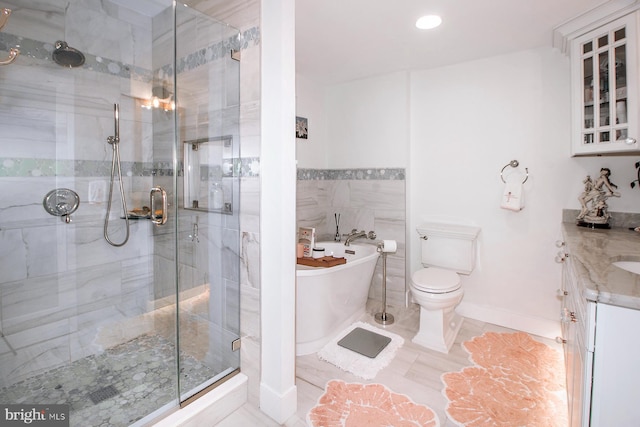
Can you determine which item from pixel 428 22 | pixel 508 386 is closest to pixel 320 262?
pixel 508 386

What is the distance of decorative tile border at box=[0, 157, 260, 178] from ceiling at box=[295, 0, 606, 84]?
1077mm

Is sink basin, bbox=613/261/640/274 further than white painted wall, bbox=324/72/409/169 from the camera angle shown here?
No

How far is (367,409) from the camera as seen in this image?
1748 mm

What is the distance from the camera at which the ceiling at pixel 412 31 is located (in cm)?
193

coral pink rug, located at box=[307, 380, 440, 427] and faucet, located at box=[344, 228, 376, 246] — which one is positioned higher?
faucet, located at box=[344, 228, 376, 246]

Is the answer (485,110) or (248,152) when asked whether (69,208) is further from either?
(485,110)

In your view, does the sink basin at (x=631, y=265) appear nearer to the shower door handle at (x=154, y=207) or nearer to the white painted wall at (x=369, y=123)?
the white painted wall at (x=369, y=123)

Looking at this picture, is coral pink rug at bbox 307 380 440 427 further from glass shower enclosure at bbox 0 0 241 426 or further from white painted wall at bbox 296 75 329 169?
white painted wall at bbox 296 75 329 169

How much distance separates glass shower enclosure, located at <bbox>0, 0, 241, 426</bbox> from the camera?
183 centimetres

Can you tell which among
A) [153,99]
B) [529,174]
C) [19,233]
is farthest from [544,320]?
[19,233]

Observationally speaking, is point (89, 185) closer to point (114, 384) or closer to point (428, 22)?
point (114, 384)

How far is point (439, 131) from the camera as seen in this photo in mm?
2979

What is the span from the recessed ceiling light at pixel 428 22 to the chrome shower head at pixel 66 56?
7.68 ft

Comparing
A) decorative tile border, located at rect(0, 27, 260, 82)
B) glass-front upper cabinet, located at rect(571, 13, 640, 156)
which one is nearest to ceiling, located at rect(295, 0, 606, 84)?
glass-front upper cabinet, located at rect(571, 13, 640, 156)
